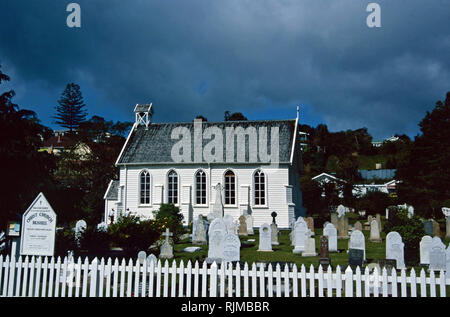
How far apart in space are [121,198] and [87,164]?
9729mm

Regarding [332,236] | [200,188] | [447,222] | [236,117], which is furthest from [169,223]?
[236,117]

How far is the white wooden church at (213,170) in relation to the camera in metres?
29.2

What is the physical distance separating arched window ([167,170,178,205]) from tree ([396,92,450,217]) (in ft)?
58.4

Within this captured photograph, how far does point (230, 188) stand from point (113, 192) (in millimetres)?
11918

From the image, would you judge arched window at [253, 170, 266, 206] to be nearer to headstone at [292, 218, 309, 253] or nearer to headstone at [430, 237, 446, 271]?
headstone at [292, 218, 309, 253]

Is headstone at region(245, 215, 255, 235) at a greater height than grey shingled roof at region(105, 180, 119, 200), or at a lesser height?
lesser

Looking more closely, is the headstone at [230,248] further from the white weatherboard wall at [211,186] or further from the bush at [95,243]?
the white weatherboard wall at [211,186]

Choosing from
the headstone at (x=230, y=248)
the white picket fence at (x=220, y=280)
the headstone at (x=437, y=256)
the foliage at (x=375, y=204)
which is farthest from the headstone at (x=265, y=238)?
the foliage at (x=375, y=204)

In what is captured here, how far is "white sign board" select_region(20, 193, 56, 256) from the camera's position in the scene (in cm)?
924

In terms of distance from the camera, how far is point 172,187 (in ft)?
103

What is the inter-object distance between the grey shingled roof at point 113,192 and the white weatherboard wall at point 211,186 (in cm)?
263

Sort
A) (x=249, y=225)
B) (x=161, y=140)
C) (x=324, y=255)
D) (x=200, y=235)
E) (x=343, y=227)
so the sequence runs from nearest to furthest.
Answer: (x=324, y=255) < (x=200, y=235) < (x=343, y=227) < (x=249, y=225) < (x=161, y=140)

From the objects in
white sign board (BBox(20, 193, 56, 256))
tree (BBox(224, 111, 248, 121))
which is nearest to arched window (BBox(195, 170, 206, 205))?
white sign board (BBox(20, 193, 56, 256))

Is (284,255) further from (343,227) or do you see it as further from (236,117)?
(236,117)
